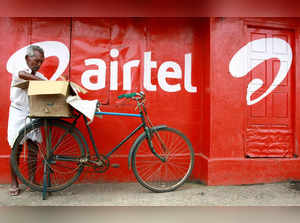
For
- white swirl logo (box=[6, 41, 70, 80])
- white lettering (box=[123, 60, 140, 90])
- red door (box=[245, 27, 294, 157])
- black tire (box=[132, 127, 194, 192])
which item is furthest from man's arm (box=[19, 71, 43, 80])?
red door (box=[245, 27, 294, 157])

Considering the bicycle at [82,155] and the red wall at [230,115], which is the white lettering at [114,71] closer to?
the bicycle at [82,155]

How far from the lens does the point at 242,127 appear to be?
385cm

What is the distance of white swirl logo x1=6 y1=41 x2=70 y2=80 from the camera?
12.8ft

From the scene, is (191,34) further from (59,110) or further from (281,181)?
(281,181)

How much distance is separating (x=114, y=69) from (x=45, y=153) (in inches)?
64.5

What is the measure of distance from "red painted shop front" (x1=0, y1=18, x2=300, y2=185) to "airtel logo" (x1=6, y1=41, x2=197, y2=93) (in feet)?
0.05

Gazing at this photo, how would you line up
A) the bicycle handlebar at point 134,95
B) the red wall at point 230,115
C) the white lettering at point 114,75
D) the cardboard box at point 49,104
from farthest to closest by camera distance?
the white lettering at point 114,75
the red wall at point 230,115
the bicycle handlebar at point 134,95
the cardboard box at point 49,104

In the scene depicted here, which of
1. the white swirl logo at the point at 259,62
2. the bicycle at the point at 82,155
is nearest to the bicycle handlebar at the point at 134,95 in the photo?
the bicycle at the point at 82,155

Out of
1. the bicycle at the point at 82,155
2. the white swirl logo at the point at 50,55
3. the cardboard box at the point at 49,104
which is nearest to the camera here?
the cardboard box at the point at 49,104

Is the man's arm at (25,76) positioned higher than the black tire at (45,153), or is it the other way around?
the man's arm at (25,76)

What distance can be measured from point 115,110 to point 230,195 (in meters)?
2.10

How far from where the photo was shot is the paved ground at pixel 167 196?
3.16m

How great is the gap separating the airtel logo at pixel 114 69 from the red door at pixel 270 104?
1.03 meters

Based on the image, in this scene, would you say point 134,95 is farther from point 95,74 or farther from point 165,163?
point 165,163
